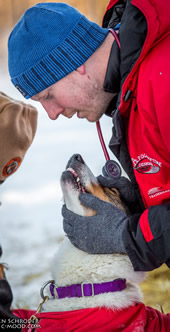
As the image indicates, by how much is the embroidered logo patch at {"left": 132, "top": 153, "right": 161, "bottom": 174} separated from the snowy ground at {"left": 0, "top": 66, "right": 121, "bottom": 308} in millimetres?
1890

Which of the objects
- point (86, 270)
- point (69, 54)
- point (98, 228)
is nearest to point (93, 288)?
point (86, 270)

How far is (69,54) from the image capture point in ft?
5.41

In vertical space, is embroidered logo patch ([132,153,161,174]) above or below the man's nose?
below

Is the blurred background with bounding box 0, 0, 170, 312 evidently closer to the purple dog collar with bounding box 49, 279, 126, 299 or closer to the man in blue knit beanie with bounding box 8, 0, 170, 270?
the man in blue knit beanie with bounding box 8, 0, 170, 270

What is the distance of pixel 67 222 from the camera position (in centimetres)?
175

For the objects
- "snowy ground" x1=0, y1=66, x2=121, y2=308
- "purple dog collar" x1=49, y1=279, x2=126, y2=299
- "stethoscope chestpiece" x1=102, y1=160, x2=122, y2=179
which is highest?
"stethoscope chestpiece" x1=102, y1=160, x2=122, y2=179

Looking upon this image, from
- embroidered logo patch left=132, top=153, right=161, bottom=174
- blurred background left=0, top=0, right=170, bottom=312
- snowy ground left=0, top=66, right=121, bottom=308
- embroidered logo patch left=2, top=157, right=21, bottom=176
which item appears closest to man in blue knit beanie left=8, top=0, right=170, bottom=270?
embroidered logo patch left=132, top=153, right=161, bottom=174

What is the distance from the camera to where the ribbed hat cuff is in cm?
165

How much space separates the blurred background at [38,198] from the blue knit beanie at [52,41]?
1.15 metres

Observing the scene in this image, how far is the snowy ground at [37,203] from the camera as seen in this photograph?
3777mm

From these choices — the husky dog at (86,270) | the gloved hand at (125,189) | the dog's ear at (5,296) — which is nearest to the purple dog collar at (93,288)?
the husky dog at (86,270)

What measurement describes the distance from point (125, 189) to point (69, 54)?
76cm

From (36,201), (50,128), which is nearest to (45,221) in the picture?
(36,201)

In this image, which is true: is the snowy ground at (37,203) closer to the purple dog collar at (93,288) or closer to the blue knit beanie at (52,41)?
the purple dog collar at (93,288)
